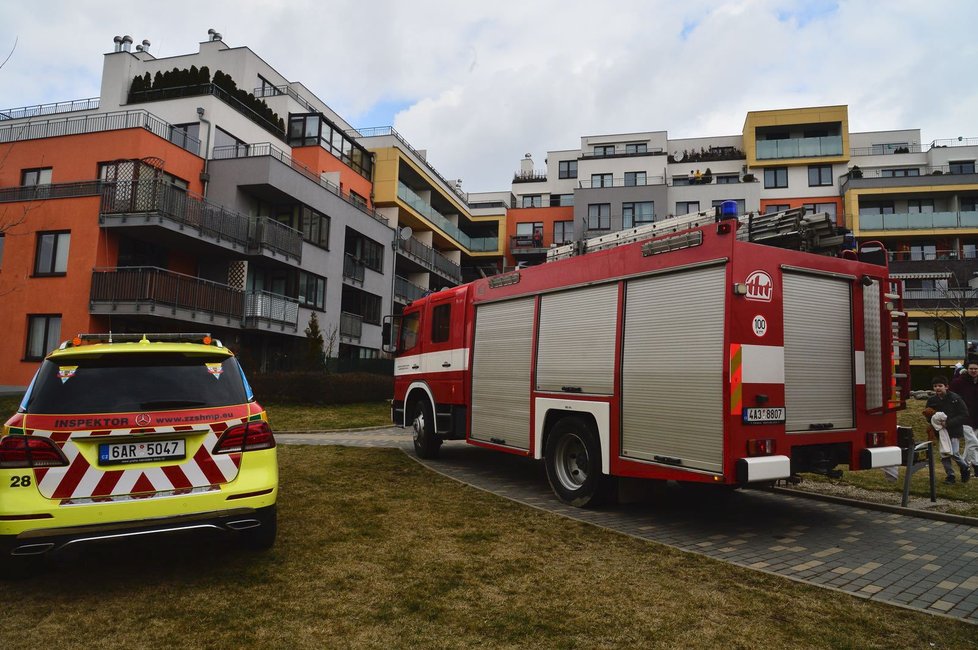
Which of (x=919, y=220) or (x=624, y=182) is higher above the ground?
(x=624, y=182)

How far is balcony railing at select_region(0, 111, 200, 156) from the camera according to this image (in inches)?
898

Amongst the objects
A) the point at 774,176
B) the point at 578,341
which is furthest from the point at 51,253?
the point at 774,176

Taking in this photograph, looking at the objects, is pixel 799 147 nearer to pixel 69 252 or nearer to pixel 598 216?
pixel 598 216

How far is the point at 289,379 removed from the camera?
69.7 feet

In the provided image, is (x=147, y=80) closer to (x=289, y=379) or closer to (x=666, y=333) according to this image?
(x=289, y=379)

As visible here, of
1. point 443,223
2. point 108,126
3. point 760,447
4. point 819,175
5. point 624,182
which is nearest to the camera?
point 760,447

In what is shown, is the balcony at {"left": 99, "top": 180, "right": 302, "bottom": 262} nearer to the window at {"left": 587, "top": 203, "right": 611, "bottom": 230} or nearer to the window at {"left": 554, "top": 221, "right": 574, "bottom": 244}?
the window at {"left": 587, "top": 203, "right": 611, "bottom": 230}

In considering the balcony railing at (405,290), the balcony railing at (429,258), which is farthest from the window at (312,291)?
the balcony railing at (405,290)

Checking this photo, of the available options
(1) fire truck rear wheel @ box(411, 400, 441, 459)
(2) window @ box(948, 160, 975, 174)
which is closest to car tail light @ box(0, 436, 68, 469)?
(1) fire truck rear wheel @ box(411, 400, 441, 459)

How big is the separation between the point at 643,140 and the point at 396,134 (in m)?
22.6

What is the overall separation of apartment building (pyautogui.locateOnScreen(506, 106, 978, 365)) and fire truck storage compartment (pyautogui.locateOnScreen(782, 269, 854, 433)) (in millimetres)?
35766

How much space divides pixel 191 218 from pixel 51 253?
479 centimetres

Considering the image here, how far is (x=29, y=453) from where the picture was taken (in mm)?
4023

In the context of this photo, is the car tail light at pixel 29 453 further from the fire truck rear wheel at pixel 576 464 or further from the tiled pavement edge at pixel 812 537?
the fire truck rear wheel at pixel 576 464
